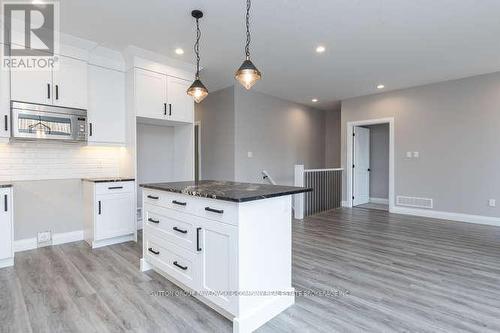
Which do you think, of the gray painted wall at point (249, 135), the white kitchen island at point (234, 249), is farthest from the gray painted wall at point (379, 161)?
the white kitchen island at point (234, 249)

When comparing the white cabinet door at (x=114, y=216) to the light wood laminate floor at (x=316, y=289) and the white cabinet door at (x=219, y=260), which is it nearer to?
the light wood laminate floor at (x=316, y=289)

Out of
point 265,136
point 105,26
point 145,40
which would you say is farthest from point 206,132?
point 105,26

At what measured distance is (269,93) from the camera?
616 cm

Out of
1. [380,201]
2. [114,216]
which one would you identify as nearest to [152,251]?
[114,216]

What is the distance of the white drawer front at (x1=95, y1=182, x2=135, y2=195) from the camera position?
3.47 metres

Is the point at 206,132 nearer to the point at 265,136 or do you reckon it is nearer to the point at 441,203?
the point at 265,136

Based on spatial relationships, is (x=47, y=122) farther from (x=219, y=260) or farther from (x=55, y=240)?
(x=219, y=260)

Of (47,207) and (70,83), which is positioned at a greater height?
(70,83)

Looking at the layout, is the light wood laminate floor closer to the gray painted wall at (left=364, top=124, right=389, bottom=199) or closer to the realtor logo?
the realtor logo

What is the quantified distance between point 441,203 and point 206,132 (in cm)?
503

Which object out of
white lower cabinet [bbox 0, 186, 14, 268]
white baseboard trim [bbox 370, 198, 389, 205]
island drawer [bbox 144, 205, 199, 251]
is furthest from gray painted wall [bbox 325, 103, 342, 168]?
white lower cabinet [bbox 0, 186, 14, 268]

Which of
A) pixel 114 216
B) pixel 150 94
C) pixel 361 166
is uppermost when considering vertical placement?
pixel 150 94

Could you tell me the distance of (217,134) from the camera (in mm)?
5902

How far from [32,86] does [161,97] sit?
4.98ft
